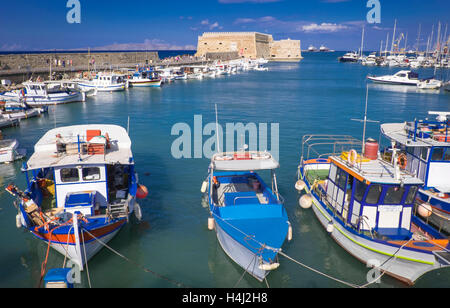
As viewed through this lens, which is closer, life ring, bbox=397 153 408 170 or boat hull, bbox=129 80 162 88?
life ring, bbox=397 153 408 170

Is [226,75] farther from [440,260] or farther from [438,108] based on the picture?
[440,260]

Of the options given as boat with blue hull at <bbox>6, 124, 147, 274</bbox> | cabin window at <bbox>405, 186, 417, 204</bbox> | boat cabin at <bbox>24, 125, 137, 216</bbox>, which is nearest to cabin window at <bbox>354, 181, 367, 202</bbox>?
cabin window at <bbox>405, 186, 417, 204</bbox>

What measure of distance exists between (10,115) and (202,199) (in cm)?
2522

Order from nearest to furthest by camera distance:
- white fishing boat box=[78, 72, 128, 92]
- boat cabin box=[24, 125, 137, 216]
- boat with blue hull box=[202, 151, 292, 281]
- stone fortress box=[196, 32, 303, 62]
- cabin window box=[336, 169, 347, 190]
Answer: boat with blue hull box=[202, 151, 292, 281]
boat cabin box=[24, 125, 137, 216]
cabin window box=[336, 169, 347, 190]
white fishing boat box=[78, 72, 128, 92]
stone fortress box=[196, 32, 303, 62]

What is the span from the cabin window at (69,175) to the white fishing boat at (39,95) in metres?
31.1

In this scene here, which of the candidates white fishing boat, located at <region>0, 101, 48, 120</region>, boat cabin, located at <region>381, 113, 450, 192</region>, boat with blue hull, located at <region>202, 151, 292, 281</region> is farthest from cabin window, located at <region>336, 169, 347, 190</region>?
white fishing boat, located at <region>0, 101, 48, 120</region>

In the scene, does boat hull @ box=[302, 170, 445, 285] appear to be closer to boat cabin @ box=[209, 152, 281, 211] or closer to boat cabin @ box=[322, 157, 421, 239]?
boat cabin @ box=[322, 157, 421, 239]

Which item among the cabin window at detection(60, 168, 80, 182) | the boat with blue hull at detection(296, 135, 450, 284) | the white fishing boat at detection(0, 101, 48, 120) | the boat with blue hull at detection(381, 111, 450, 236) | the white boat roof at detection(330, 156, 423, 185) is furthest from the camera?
the white fishing boat at detection(0, 101, 48, 120)

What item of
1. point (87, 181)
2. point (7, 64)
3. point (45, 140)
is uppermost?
point (7, 64)

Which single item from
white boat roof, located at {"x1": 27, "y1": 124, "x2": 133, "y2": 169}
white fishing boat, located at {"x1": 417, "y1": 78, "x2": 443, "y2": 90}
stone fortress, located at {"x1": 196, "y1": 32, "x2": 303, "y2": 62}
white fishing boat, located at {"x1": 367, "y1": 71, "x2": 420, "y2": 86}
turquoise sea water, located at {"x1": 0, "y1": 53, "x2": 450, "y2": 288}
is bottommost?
turquoise sea water, located at {"x1": 0, "y1": 53, "x2": 450, "y2": 288}

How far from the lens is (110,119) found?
113ft

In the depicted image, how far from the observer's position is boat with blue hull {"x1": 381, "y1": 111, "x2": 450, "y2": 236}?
39.9 feet

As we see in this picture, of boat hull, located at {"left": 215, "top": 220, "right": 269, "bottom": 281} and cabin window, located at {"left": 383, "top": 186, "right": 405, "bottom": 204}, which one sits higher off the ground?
cabin window, located at {"left": 383, "top": 186, "right": 405, "bottom": 204}
